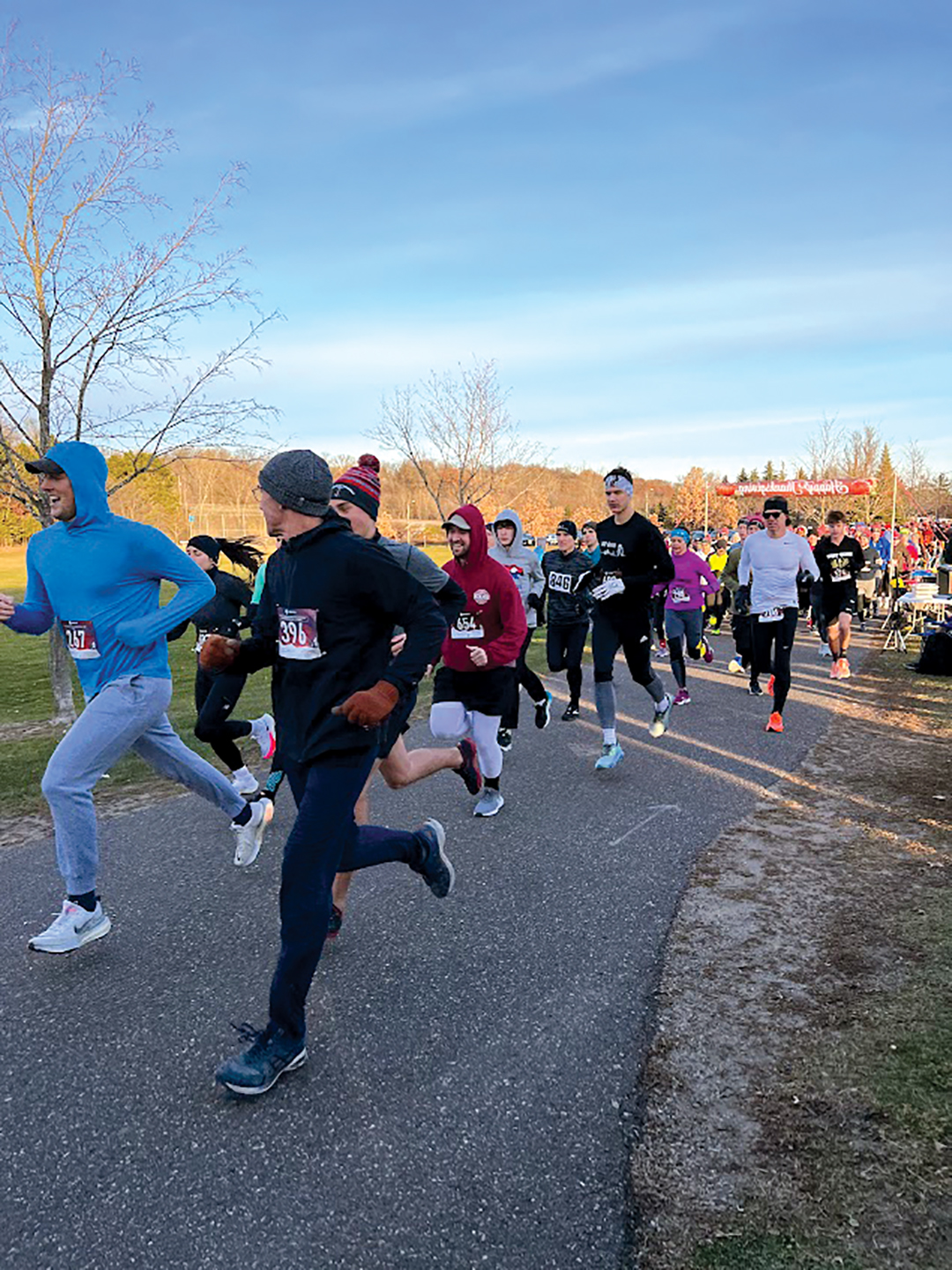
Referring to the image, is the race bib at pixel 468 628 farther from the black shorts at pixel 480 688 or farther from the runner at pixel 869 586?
the runner at pixel 869 586

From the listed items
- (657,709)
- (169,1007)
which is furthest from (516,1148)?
(657,709)


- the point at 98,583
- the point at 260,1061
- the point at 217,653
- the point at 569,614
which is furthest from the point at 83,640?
the point at 569,614

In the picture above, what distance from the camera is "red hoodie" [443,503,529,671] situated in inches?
228

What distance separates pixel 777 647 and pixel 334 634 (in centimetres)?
620

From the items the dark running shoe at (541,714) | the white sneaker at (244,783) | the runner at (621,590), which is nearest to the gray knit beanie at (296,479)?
the white sneaker at (244,783)

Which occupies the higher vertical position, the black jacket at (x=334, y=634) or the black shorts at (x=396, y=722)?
the black jacket at (x=334, y=634)

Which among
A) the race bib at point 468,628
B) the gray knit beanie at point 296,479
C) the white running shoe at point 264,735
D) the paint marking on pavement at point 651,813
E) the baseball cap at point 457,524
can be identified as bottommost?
the paint marking on pavement at point 651,813

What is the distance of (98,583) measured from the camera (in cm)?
395

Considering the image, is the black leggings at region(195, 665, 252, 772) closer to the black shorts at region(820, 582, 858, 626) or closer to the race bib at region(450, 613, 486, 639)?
the race bib at region(450, 613, 486, 639)

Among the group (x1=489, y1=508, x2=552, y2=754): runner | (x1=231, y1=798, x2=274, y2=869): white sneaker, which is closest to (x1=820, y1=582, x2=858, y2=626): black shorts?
(x1=489, y1=508, x2=552, y2=754): runner

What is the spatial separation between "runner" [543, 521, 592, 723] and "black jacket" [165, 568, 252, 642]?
12.8ft

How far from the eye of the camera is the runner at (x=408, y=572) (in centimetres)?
394

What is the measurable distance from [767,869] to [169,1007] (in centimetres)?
297

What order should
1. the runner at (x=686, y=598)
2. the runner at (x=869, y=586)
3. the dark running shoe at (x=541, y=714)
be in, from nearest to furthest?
the dark running shoe at (x=541, y=714)
the runner at (x=686, y=598)
the runner at (x=869, y=586)
